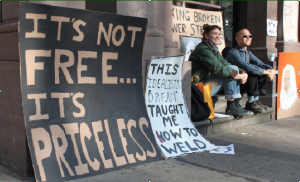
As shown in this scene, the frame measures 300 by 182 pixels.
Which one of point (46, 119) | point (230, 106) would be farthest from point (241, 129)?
point (46, 119)

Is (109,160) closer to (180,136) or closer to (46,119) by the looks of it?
(46,119)

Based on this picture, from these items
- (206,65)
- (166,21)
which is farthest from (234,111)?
(166,21)

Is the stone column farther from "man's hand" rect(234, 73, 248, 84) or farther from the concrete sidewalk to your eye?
the concrete sidewalk

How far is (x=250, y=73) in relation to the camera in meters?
5.83

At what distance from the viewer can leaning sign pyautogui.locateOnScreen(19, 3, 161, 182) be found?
2.94m

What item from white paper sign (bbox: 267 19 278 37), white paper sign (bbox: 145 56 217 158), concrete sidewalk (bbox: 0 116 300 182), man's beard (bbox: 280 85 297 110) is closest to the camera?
concrete sidewalk (bbox: 0 116 300 182)

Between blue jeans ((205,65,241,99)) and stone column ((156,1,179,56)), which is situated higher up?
stone column ((156,1,179,56))

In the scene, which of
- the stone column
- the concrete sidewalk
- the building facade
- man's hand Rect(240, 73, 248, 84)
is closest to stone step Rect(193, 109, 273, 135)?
the concrete sidewalk

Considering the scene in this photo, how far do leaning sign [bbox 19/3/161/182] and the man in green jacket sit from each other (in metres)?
1.72

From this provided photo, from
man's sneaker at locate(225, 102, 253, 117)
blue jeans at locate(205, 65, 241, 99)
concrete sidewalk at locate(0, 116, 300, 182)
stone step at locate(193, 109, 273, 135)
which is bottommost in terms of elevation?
concrete sidewalk at locate(0, 116, 300, 182)

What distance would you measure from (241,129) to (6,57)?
13.1 feet

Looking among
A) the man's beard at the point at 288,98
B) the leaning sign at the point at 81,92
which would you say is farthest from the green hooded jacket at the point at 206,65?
the man's beard at the point at 288,98

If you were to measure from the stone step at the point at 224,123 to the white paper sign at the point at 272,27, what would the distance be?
2.69 metres

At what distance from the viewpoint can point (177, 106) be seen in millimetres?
4465
